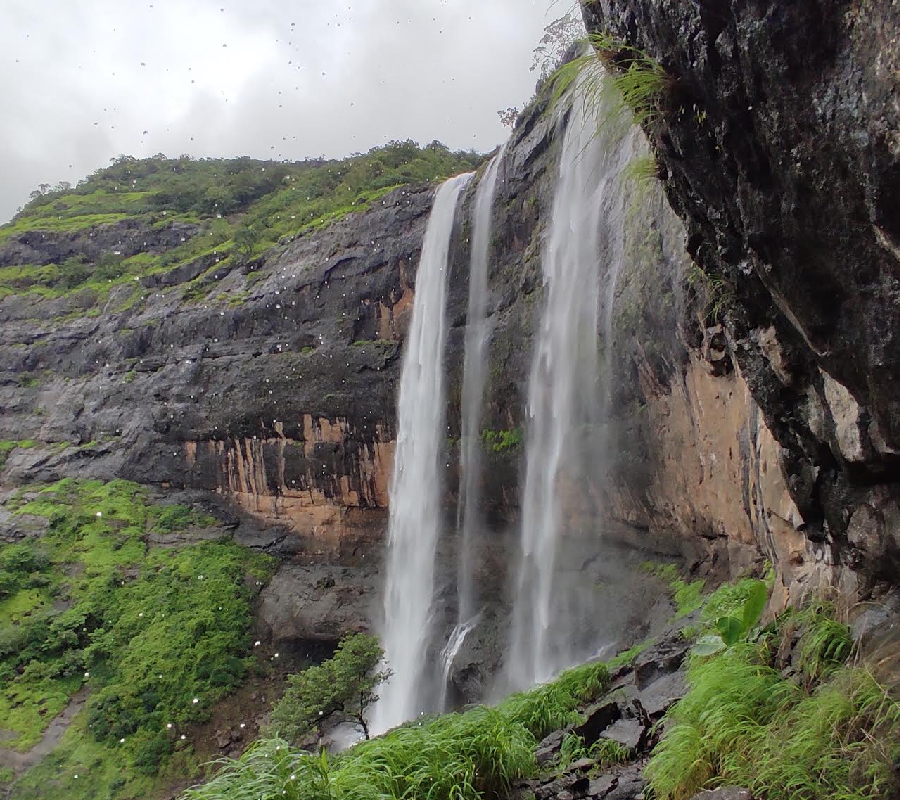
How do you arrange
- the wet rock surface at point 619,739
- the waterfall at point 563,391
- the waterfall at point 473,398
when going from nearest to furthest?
the wet rock surface at point 619,739, the waterfall at point 563,391, the waterfall at point 473,398

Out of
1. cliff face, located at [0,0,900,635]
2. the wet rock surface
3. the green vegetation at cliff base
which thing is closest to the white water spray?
cliff face, located at [0,0,900,635]

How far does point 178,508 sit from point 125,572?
9.32ft

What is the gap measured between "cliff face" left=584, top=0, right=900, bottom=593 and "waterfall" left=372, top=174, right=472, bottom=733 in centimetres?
1325

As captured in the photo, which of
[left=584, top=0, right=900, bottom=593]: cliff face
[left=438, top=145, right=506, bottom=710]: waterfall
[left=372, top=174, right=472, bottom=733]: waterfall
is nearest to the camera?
[left=584, top=0, right=900, bottom=593]: cliff face

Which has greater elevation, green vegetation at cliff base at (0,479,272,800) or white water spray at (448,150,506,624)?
white water spray at (448,150,506,624)

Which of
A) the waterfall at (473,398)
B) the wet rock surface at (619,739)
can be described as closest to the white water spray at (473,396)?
the waterfall at (473,398)

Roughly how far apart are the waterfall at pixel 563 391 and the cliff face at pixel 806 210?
25.6 feet

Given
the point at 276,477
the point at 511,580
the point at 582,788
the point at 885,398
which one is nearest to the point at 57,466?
the point at 276,477

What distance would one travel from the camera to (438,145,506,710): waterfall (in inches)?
637

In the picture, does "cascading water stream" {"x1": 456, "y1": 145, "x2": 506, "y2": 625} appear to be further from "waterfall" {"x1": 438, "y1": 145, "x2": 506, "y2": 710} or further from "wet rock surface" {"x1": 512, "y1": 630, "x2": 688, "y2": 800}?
"wet rock surface" {"x1": 512, "y1": 630, "x2": 688, "y2": 800}

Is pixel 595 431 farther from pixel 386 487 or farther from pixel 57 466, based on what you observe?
pixel 57 466

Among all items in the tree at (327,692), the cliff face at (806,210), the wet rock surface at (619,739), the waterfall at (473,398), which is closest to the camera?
the cliff face at (806,210)

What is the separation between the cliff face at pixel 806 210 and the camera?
250 centimetres

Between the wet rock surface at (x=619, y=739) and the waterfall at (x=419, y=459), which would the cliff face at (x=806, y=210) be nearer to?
the wet rock surface at (x=619, y=739)
